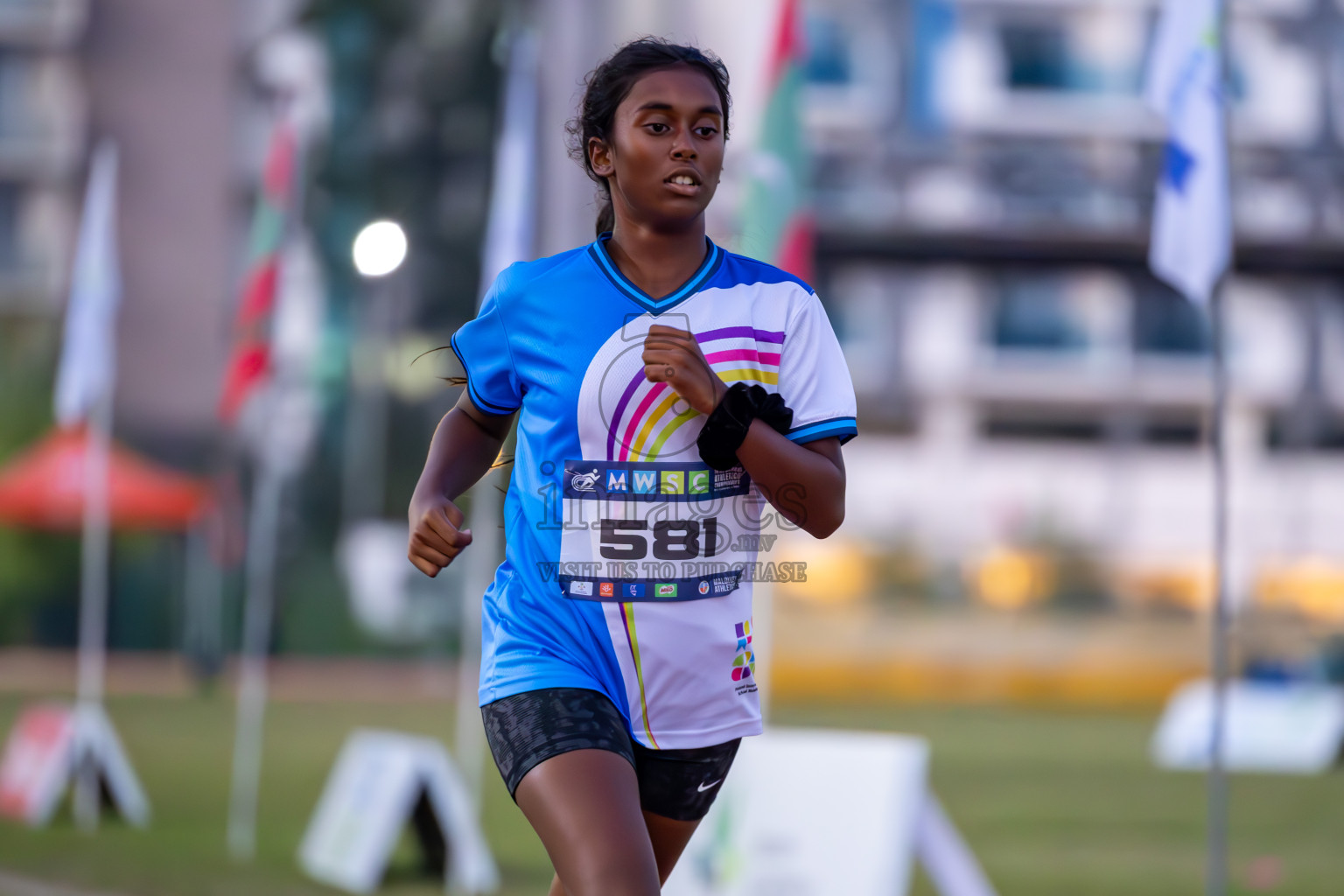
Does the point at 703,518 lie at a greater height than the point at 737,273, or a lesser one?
lesser

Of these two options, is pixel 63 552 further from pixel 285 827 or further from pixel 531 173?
pixel 531 173

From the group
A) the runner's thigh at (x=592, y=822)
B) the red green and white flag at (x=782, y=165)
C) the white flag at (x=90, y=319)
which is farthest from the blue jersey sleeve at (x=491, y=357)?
the white flag at (x=90, y=319)

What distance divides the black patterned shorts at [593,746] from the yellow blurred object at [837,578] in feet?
82.7

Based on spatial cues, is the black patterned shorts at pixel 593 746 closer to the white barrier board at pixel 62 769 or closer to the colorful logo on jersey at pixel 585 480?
the colorful logo on jersey at pixel 585 480

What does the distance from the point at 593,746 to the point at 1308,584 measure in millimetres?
29101

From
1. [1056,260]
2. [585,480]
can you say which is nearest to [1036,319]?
[1056,260]

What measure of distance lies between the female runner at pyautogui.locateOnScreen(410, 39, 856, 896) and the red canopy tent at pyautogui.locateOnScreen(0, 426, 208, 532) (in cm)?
2211

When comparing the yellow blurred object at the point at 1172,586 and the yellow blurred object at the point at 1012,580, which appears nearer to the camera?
the yellow blurred object at the point at 1172,586

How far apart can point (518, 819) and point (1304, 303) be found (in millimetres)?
33707

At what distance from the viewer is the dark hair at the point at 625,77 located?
305 cm

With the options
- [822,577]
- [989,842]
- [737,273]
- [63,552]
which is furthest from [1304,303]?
[737,273]

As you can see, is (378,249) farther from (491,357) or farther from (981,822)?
(981,822)

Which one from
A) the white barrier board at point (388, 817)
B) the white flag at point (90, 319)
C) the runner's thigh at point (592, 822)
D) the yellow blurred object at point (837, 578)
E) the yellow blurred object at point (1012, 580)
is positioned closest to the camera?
the runner's thigh at point (592, 822)

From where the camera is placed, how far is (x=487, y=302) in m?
3.19
